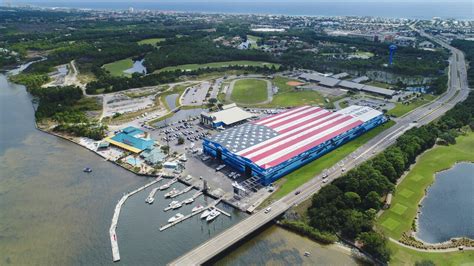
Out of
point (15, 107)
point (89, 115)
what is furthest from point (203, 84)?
point (15, 107)

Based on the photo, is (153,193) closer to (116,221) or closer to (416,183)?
(116,221)

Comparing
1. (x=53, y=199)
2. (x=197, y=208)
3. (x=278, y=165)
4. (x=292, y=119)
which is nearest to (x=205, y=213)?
(x=197, y=208)

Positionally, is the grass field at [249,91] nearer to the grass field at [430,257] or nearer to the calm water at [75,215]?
the calm water at [75,215]

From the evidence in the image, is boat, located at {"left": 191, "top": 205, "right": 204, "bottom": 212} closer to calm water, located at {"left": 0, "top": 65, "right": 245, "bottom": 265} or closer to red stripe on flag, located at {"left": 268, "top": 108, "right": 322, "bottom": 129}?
calm water, located at {"left": 0, "top": 65, "right": 245, "bottom": 265}

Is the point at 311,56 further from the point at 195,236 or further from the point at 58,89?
the point at 195,236

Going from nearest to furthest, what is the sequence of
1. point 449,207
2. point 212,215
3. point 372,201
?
point 372,201, point 212,215, point 449,207

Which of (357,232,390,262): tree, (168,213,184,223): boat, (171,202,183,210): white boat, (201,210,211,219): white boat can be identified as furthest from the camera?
(171,202,183,210): white boat

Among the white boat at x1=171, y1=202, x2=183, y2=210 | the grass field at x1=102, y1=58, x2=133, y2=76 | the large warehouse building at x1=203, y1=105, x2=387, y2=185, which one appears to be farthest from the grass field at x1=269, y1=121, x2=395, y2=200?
the grass field at x1=102, y1=58, x2=133, y2=76
